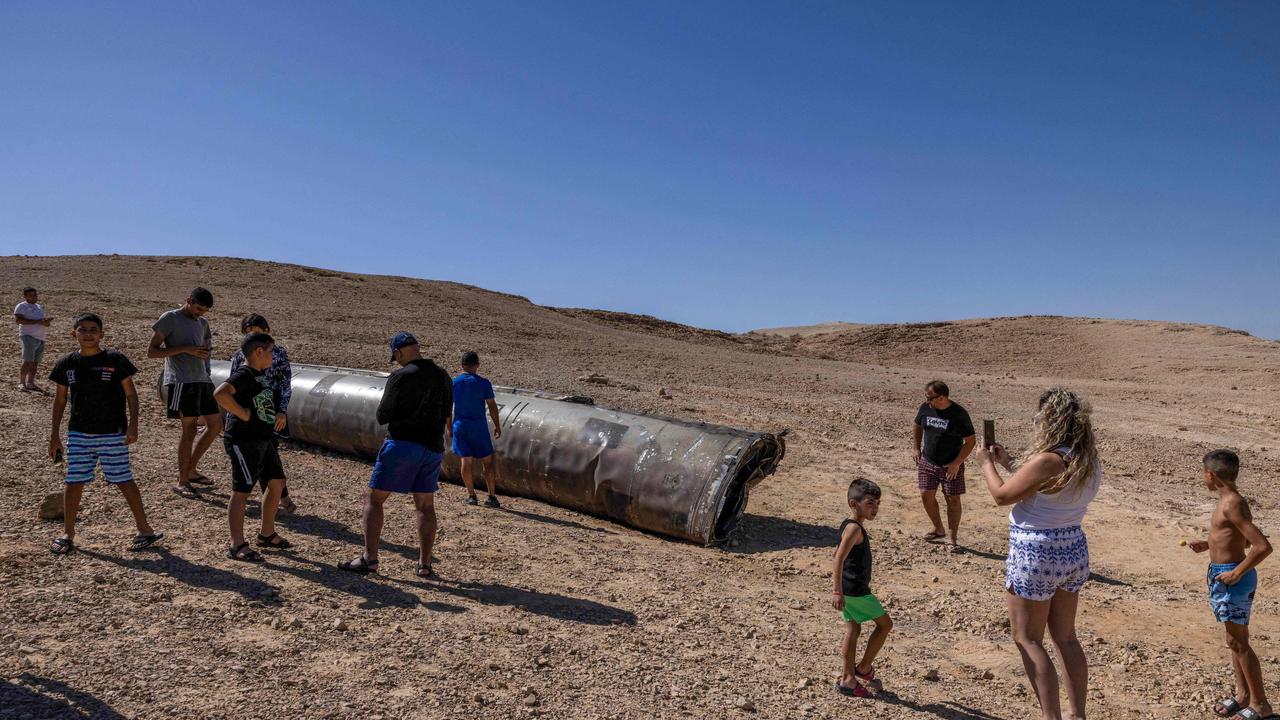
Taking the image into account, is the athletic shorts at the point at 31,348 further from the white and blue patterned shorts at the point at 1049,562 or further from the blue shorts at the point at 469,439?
the white and blue patterned shorts at the point at 1049,562

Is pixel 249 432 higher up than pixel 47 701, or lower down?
higher up

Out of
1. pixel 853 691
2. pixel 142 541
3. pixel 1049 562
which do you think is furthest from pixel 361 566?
pixel 1049 562

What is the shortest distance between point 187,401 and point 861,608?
574cm

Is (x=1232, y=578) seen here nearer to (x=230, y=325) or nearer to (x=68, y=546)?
(x=68, y=546)

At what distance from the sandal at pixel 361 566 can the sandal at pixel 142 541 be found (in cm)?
130

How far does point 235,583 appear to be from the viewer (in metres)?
4.96

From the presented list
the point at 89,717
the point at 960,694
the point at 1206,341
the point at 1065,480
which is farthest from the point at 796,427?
the point at 1206,341

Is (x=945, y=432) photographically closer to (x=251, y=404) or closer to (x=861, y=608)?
(x=861, y=608)

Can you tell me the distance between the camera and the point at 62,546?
5227 millimetres

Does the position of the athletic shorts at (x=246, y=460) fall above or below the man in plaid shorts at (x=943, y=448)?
below

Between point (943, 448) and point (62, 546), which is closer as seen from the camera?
point (62, 546)

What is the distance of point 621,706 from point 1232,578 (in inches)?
118

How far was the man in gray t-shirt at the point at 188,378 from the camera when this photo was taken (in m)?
6.83

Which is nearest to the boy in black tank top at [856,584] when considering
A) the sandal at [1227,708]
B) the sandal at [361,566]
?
the sandal at [1227,708]
